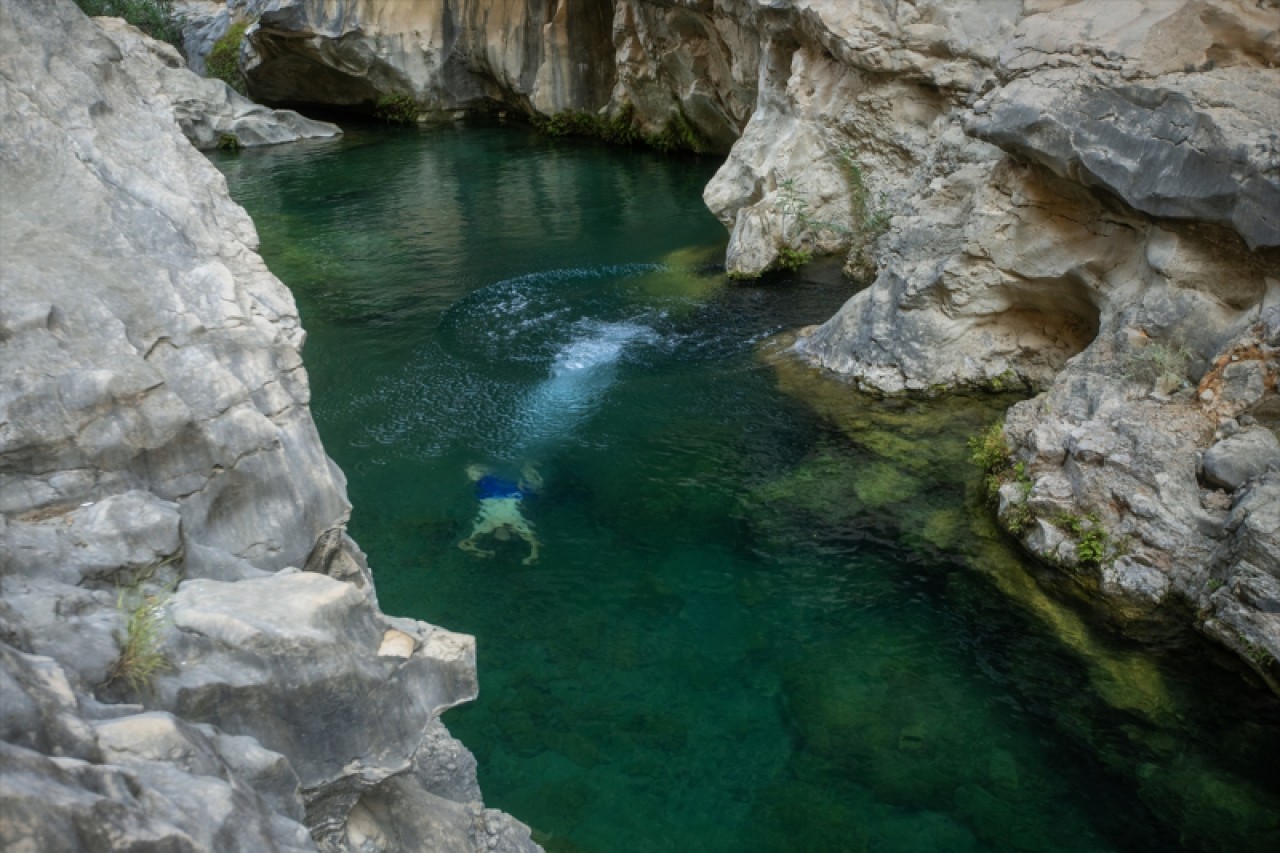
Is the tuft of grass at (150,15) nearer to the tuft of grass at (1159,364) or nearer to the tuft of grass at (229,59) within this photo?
the tuft of grass at (229,59)

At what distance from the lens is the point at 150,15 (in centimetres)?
4156

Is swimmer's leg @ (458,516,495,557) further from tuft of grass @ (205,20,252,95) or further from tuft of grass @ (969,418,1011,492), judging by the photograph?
tuft of grass @ (205,20,252,95)

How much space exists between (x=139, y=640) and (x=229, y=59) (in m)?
41.4

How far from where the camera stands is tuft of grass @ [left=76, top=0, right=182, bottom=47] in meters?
39.0

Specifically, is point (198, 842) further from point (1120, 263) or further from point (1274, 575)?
point (1120, 263)

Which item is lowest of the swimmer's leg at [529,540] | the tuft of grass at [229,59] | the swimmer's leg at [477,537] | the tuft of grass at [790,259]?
the swimmer's leg at [477,537]

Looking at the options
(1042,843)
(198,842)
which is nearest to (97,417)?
(198,842)

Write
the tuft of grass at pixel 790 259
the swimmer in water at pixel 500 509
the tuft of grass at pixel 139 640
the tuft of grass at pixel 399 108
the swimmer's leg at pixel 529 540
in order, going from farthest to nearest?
1. the tuft of grass at pixel 399 108
2. the tuft of grass at pixel 790 259
3. the swimmer in water at pixel 500 509
4. the swimmer's leg at pixel 529 540
5. the tuft of grass at pixel 139 640

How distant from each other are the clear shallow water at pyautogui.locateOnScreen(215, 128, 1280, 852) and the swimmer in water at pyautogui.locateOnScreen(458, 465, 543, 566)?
13 centimetres

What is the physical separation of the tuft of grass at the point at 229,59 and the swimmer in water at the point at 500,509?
34.2 metres

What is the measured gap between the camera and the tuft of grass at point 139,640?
3.47m

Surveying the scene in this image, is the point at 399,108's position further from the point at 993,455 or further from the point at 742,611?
the point at 742,611

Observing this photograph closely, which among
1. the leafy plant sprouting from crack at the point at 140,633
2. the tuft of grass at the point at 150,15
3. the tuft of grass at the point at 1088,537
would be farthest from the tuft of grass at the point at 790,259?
the tuft of grass at the point at 150,15

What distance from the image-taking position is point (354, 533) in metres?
10.2
